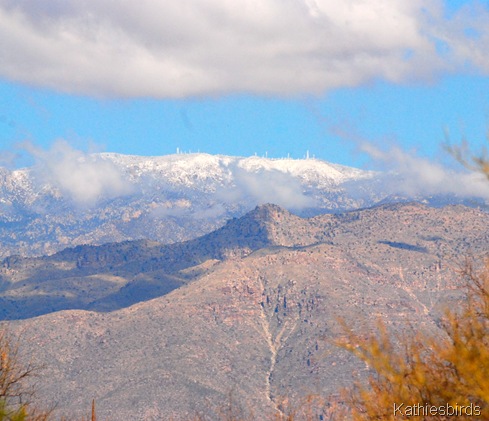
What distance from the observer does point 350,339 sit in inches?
1242

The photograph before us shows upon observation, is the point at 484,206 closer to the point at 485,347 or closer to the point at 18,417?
the point at 485,347

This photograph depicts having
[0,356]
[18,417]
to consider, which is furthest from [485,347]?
Answer: [0,356]

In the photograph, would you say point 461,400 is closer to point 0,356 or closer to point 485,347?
point 485,347

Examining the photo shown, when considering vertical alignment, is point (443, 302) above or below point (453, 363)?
above

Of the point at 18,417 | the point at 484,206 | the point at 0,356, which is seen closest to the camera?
the point at 484,206

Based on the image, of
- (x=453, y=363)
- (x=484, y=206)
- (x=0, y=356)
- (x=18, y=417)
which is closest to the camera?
(x=453, y=363)

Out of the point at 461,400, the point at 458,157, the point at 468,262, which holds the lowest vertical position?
the point at 461,400

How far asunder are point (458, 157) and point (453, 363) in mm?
6438

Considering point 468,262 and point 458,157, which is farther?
point 468,262

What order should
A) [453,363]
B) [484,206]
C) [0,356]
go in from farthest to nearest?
[0,356], [484,206], [453,363]

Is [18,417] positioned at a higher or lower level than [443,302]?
lower

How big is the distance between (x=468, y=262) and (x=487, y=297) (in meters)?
2.89

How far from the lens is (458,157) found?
95.7 ft

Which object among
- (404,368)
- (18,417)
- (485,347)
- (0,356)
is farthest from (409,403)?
(0,356)
